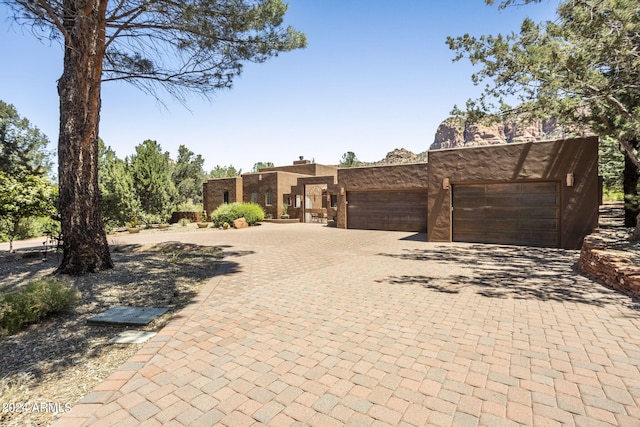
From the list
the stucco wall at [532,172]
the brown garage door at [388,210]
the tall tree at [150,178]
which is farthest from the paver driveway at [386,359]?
the tall tree at [150,178]

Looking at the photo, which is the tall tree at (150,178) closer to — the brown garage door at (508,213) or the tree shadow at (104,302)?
the tree shadow at (104,302)

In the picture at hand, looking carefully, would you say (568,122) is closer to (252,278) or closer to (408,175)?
(408,175)

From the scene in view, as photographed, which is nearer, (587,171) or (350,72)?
(587,171)

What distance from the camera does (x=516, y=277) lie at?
7027mm

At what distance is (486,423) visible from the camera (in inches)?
93.9

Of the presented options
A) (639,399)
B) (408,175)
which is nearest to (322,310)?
(639,399)

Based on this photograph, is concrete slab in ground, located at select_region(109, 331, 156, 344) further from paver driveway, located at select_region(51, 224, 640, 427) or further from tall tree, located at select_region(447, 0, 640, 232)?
tall tree, located at select_region(447, 0, 640, 232)

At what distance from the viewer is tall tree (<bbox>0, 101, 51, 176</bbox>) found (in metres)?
30.5

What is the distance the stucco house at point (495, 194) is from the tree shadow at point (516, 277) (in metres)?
1.32

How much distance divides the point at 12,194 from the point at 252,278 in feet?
23.3

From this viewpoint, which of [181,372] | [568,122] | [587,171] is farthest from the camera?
[568,122]

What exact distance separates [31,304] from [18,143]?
3863cm

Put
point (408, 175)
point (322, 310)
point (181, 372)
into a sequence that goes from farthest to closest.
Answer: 1. point (408, 175)
2. point (322, 310)
3. point (181, 372)

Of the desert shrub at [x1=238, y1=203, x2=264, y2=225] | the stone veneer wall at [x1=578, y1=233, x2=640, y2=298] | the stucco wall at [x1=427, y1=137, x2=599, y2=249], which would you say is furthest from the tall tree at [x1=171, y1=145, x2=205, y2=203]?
the stone veneer wall at [x1=578, y1=233, x2=640, y2=298]
